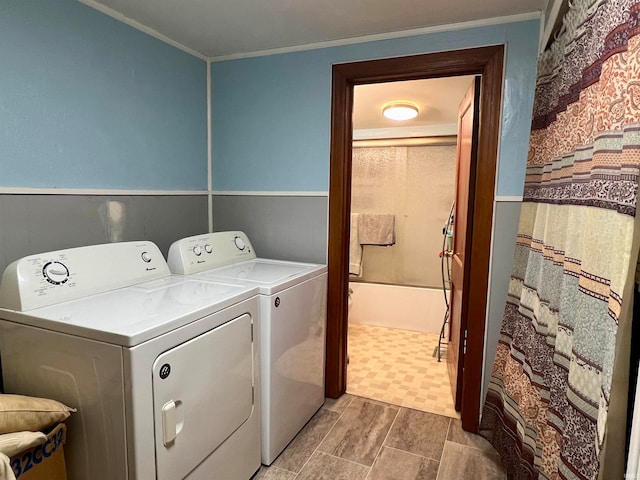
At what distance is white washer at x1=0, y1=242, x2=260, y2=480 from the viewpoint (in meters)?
1.14

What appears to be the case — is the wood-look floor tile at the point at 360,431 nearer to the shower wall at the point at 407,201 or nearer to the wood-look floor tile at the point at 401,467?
the wood-look floor tile at the point at 401,467

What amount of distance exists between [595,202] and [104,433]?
154 centimetres

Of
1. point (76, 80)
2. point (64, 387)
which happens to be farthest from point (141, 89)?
point (64, 387)

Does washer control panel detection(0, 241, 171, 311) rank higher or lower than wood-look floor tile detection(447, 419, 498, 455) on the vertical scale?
higher

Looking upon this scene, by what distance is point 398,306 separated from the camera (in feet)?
12.6

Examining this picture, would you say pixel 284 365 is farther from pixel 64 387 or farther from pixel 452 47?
pixel 452 47

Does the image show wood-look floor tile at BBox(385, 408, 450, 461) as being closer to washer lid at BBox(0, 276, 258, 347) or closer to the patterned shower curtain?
the patterned shower curtain

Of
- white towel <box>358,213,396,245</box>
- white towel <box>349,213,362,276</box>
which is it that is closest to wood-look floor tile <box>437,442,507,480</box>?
white towel <box>349,213,362,276</box>

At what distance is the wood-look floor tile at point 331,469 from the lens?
5.80 ft

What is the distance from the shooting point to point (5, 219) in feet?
4.91

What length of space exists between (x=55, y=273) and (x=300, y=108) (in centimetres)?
154

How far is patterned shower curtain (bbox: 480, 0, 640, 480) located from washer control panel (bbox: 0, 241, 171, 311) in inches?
65.1

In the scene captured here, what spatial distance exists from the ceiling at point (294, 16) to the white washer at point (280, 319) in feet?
3.65

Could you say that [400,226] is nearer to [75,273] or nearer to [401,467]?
[401,467]
